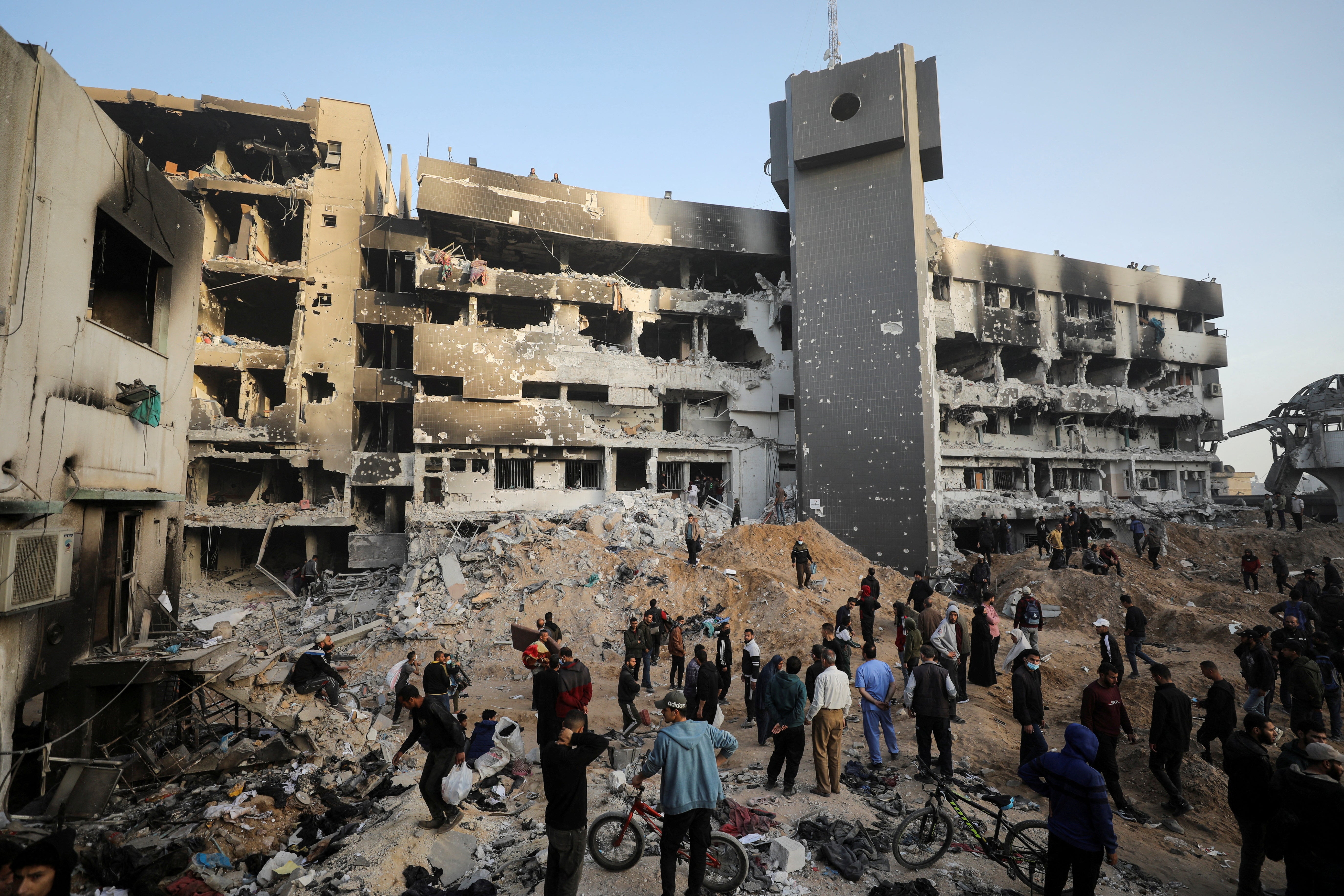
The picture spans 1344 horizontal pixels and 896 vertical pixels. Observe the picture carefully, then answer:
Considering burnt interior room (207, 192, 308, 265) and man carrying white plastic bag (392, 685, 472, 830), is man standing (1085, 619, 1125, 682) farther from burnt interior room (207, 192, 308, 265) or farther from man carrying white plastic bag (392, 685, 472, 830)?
burnt interior room (207, 192, 308, 265)

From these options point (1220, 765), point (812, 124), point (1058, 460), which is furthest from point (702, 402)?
point (1220, 765)

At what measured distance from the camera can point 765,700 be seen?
7.23 metres

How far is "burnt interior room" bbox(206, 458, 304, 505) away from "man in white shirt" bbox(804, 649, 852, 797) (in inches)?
975

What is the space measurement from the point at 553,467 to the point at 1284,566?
78.8 feet

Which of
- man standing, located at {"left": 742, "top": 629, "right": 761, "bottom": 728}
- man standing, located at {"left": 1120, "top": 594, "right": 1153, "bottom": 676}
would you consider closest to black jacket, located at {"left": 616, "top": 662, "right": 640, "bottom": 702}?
man standing, located at {"left": 742, "top": 629, "right": 761, "bottom": 728}

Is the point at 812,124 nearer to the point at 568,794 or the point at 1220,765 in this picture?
the point at 1220,765

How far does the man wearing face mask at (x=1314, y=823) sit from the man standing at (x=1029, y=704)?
191cm

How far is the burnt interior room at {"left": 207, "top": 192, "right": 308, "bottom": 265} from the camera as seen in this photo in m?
25.8

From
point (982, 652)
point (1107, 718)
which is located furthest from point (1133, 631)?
point (1107, 718)

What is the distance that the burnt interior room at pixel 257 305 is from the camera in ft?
82.8

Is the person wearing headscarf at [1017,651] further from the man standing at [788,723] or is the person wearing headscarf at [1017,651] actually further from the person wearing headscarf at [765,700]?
the person wearing headscarf at [765,700]

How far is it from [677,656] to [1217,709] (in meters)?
7.36

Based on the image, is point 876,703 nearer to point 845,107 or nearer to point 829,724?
point 829,724

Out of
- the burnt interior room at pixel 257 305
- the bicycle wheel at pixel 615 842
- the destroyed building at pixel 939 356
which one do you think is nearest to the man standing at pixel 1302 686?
the bicycle wheel at pixel 615 842
